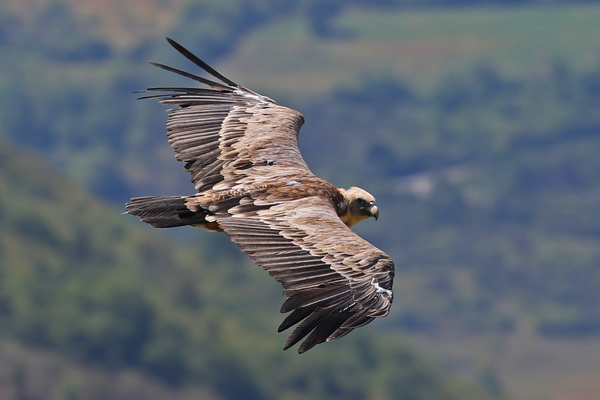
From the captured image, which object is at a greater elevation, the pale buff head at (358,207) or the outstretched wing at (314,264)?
the pale buff head at (358,207)

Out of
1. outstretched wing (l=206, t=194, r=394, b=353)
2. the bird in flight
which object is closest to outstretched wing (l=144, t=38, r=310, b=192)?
the bird in flight

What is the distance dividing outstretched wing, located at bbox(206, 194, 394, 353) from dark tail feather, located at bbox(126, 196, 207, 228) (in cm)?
49

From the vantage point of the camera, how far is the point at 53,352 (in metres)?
189

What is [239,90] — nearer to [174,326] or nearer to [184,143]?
[184,143]

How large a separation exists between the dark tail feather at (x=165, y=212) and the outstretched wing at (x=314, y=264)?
0.49m

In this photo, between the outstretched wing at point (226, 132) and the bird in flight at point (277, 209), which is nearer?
the bird in flight at point (277, 209)

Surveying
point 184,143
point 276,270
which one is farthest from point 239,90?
point 276,270

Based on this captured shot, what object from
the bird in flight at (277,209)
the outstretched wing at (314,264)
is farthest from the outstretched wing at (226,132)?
the outstretched wing at (314,264)

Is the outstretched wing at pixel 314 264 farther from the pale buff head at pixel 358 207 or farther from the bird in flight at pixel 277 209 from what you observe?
the pale buff head at pixel 358 207

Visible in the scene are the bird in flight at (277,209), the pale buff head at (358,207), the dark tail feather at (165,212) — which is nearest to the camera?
the bird in flight at (277,209)

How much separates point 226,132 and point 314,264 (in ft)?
17.9

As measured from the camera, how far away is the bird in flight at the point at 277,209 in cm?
1356

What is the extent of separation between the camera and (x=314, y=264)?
46.6 ft

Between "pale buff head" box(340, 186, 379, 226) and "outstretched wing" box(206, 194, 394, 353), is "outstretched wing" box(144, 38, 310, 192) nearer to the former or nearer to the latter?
"pale buff head" box(340, 186, 379, 226)
